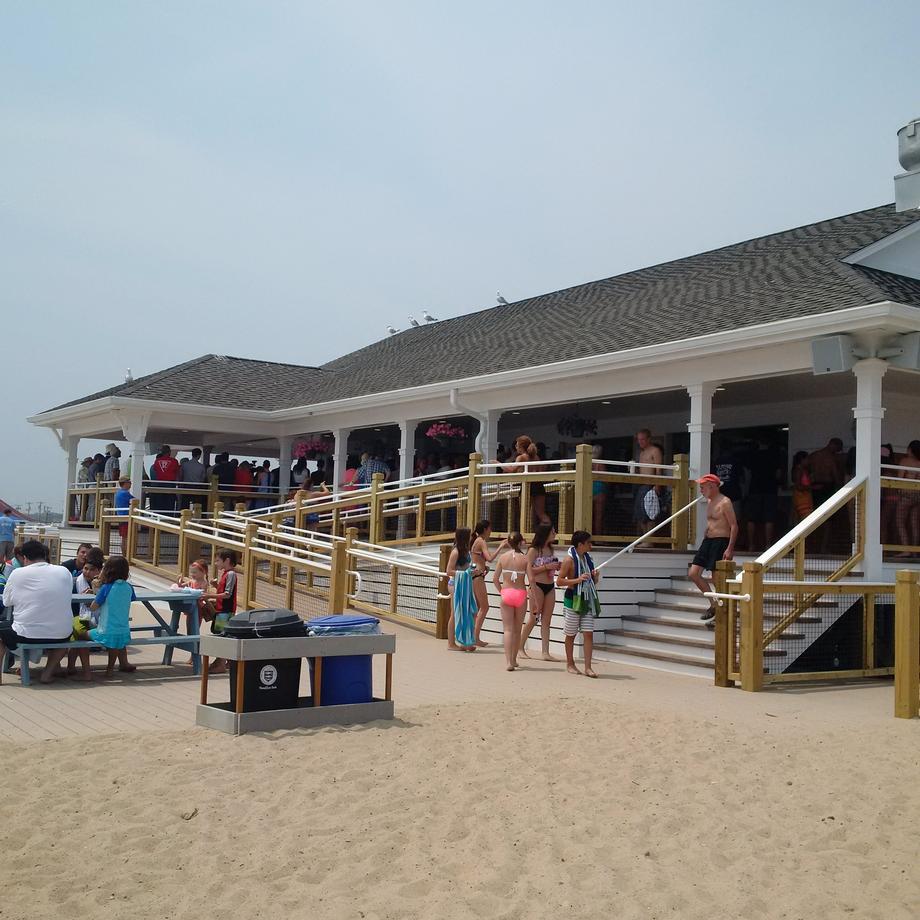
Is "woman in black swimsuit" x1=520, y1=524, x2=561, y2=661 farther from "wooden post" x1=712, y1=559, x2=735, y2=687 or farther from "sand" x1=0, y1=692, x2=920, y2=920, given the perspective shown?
"sand" x1=0, y1=692, x2=920, y2=920

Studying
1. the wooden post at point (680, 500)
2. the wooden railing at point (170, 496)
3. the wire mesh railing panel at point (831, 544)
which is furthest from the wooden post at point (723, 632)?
the wooden railing at point (170, 496)

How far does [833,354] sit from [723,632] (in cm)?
371

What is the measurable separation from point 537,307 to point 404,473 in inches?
235

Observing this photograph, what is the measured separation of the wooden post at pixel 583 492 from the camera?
43.9ft

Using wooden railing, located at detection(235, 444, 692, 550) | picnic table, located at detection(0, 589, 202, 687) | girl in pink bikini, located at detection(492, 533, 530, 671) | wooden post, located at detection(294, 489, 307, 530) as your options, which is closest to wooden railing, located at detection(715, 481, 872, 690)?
wooden railing, located at detection(235, 444, 692, 550)

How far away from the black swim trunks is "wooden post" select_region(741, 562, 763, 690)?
146 cm

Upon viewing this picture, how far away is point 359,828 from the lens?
5.54 m

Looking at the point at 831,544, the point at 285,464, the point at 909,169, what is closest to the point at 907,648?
the point at 831,544

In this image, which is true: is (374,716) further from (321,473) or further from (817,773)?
(321,473)

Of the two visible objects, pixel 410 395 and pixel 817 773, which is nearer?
pixel 817 773

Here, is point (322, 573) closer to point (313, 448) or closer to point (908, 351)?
point (908, 351)

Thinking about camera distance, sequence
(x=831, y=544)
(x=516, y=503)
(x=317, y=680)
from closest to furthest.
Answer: (x=317, y=680)
(x=831, y=544)
(x=516, y=503)

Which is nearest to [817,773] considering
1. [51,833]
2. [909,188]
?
[51,833]

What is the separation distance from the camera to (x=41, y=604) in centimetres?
945
